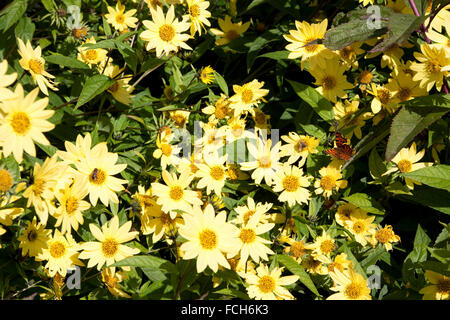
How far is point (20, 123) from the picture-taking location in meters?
1.27

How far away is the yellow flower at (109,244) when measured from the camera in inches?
60.6

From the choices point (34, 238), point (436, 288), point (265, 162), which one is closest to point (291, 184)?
point (265, 162)

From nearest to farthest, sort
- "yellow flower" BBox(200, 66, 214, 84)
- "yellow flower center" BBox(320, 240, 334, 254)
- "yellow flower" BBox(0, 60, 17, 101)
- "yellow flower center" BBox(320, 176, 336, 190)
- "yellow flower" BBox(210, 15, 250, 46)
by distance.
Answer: "yellow flower" BBox(0, 60, 17, 101) → "yellow flower center" BBox(320, 240, 334, 254) → "yellow flower center" BBox(320, 176, 336, 190) → "yellow flower" BBox(200, 66, 214, 84) → "yellow flower" BBox(210, 15, 250, 46)

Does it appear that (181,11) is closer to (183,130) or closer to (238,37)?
(238,37)

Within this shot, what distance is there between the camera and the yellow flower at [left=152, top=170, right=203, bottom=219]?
A: 1602mm

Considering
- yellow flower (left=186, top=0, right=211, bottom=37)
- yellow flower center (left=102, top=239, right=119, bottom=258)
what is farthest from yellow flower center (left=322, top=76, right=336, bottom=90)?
yellow flower center (left=102, top=239, right=119, bottom=258)

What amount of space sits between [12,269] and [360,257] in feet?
4.50

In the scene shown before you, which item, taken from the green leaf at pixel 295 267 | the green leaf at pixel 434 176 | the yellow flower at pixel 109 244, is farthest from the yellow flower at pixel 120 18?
the green leaf at pixel 434 176

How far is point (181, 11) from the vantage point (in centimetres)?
201

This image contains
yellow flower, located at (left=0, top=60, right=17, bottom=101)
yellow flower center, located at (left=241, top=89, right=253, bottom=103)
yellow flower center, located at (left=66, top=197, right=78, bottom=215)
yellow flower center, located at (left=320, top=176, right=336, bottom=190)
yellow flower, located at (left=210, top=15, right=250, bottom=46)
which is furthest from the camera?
yellow flower, located at (left=210, top=15, right=250, bottom=46)

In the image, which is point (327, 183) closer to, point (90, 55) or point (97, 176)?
point (97, 176)

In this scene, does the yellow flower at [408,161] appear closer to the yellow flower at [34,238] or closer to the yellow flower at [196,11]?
the yellow flower at [196,11]

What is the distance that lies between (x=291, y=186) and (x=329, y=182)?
6.3 inches

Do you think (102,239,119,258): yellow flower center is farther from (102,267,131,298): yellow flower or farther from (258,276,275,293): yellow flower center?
(258,276,275,293): yellow flower center
